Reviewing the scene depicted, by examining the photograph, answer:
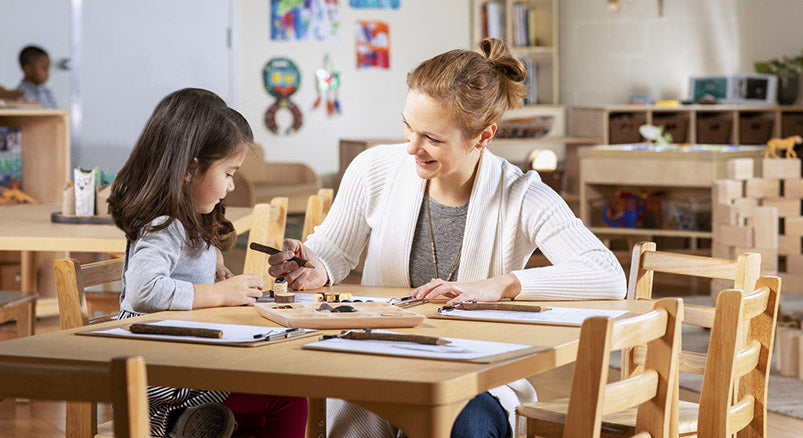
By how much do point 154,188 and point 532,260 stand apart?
16.5ft

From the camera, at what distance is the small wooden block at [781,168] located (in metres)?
4.84

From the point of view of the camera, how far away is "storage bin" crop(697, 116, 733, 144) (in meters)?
7.09

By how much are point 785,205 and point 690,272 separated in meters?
2.82

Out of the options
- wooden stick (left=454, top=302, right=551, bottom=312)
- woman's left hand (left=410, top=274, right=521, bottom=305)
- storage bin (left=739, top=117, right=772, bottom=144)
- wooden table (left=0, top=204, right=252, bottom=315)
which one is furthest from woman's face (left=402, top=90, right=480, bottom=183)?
storage bin (left=739, top=117, right=772, bottom=144)

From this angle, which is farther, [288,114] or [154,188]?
[288,114]

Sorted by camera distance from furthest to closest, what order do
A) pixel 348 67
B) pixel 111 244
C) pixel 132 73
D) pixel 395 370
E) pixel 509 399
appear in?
pixel 348 67, pixel 132 73, pixel 111 244, pixel 509 399, pixel 395 370

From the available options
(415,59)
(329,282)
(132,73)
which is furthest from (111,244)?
(415,59)

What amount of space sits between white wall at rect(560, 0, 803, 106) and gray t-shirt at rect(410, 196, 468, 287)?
17.9 feet

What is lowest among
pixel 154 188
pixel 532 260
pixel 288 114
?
pixel 532 260

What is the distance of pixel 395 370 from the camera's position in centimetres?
137

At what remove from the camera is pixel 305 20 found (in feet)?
27.3

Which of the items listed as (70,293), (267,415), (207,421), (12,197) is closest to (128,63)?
(12,197)

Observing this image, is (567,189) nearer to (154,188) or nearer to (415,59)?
(415,59)

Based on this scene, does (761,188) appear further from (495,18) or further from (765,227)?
(495,18)
